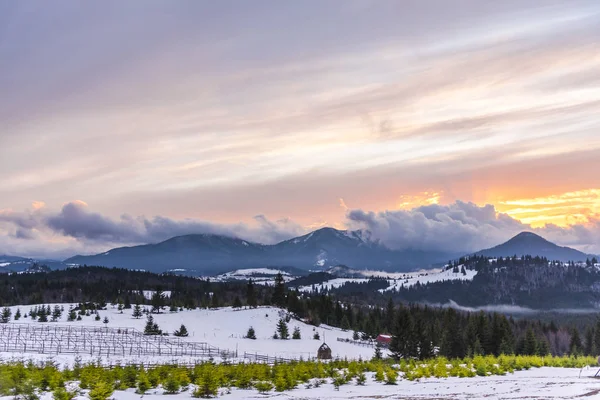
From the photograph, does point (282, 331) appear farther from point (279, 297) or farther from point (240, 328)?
point (279, 297)

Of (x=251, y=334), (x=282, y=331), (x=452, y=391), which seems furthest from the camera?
(x=282, y=331)

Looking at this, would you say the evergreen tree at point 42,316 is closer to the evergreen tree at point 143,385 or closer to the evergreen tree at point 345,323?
the evergreen tree at point 345,323

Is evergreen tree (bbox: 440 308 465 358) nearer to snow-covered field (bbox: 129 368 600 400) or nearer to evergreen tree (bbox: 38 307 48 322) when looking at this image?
snow-covered field (bbox: 129 368 600 400)

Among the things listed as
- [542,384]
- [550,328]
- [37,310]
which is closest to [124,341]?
[37,310]

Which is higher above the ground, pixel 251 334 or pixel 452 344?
pixel 251 334

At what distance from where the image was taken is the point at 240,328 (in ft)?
376

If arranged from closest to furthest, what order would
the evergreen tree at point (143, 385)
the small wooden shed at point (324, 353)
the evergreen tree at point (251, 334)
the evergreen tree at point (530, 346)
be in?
the evergreen tree at point (143, 385) → the evergreen tree at point (530, 346) → the small wooden shed at point (324, 353) → the evergreen tree at point (251, 334)

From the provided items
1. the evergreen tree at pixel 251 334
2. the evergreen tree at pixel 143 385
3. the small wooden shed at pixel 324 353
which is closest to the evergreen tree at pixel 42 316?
the evergreen tree at pixel 251 334

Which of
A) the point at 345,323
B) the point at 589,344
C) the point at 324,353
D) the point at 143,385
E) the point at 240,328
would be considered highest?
the point at 143,385

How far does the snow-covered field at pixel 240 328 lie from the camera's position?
96.3m

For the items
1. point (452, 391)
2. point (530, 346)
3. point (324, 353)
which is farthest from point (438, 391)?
point (530, 346)

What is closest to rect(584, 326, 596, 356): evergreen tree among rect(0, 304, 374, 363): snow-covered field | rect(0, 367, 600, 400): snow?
rect(0, 304, 374, 363): snow-covered field

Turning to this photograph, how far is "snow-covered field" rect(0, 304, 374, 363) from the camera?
96.3 metres

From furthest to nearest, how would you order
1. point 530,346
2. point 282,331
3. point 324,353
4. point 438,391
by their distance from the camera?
1. point 282,331
2. point 324,353
3. point 530,346
4. point 438,391
